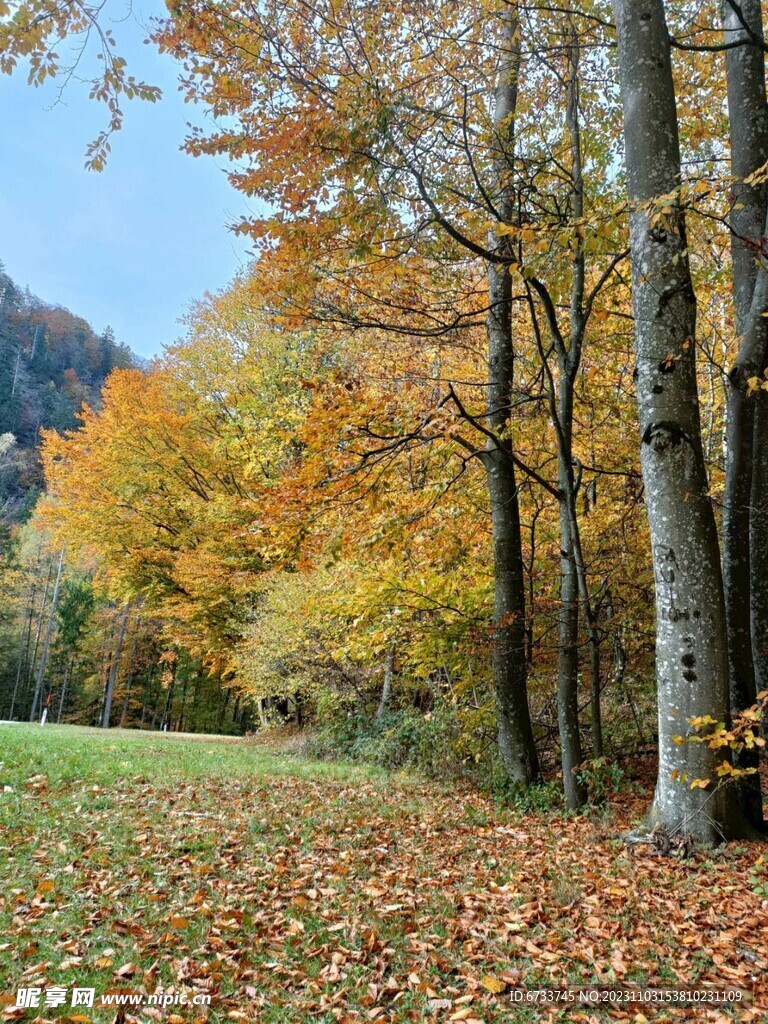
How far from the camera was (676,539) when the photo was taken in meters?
4.32

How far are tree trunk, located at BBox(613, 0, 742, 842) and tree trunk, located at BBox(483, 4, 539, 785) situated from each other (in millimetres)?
2234

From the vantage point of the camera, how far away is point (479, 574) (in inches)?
322

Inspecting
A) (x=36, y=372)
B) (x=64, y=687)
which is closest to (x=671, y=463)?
(x=64, y=687)

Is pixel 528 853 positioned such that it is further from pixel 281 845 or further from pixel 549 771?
pixel 549 771

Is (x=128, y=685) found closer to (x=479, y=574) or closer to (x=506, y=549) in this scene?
(x=479, y=574)

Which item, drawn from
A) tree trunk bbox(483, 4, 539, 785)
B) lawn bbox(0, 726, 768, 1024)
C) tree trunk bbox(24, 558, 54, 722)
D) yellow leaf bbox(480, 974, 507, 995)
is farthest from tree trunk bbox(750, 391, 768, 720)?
tree trunk bbox(24, 558, 54, 722)

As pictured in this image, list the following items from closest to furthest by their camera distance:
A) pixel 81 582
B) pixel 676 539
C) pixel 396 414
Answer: pixel 676 539 → pixel 396 414 → pixel 81 582

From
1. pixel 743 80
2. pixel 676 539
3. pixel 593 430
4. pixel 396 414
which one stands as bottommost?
pixel 676 539

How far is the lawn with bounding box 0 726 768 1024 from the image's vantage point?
2.75 meters

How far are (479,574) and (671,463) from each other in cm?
407

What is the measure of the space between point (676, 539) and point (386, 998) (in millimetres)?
3345

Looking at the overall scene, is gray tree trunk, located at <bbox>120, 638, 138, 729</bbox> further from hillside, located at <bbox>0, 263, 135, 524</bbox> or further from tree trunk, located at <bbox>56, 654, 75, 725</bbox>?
hillside, located at <bbox>0, 263, 135, 524</bbox>

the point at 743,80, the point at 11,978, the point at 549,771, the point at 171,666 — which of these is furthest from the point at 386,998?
the point at 171,666

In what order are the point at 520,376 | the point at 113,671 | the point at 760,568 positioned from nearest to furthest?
the point at 760,568 → the point at 520,376 → the point at 113,671
